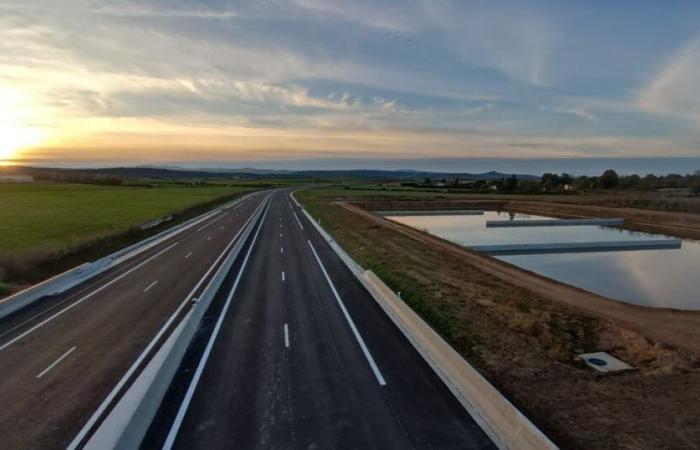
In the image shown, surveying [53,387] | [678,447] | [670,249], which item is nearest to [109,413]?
[53,387]

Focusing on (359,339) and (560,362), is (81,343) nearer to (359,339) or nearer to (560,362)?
(359,339)

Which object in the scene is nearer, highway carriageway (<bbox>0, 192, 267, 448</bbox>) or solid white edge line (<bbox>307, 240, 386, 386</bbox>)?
highway carriageway (<bbox>0, 192, 267, 448</bbox>)

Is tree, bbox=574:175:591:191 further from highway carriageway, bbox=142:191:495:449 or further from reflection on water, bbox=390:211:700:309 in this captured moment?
highway carriageway, bbox=142:191:495:449

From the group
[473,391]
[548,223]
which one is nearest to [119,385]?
[473,391]

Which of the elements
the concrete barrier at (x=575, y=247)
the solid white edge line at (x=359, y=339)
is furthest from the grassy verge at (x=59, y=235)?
the concrete barrier at (x=575, y=247)

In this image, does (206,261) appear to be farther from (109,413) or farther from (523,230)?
(523,230)

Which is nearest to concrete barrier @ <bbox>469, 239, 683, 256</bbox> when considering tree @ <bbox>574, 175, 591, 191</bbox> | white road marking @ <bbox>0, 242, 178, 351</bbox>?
white road marking @ <bbox>0, 242, 178, 351</bbox>
